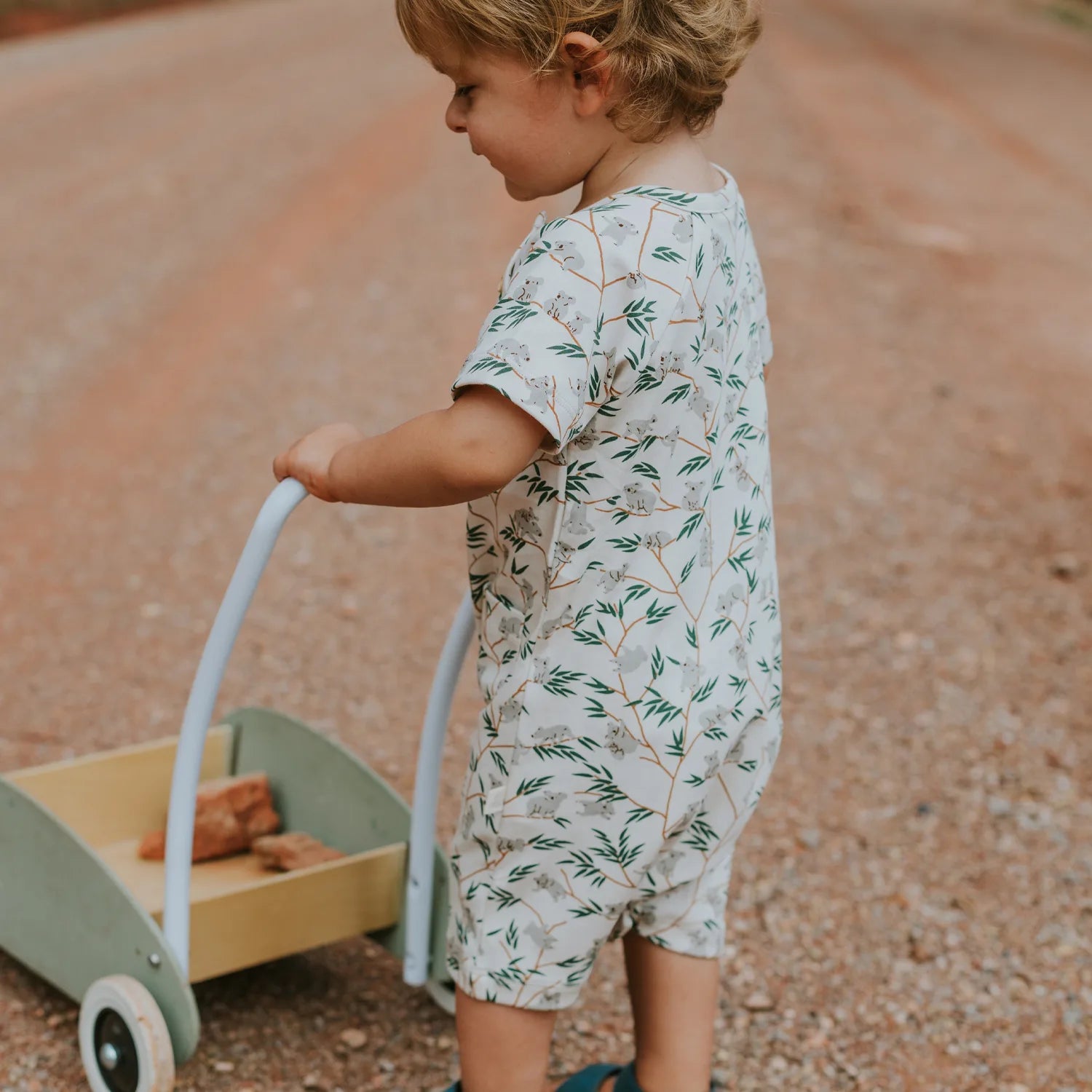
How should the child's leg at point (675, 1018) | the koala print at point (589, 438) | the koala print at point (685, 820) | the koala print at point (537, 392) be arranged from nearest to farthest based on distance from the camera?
the koala print at point (537, 392), the koala print at point (589, 438), the koala print at point (685, 820), the child's leg at point (675, 1018)

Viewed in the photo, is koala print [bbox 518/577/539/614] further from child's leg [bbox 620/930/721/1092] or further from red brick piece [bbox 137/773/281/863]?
red brick piece [bbox 137/773/281/863]

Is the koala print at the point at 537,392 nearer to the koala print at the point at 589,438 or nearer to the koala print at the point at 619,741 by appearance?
the koala print at the point at 589,438

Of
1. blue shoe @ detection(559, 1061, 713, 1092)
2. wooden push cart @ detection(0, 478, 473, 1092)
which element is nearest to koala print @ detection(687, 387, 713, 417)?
wooden push cart @ detection(0, 478, 473, 1092)

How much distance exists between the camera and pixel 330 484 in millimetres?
1513

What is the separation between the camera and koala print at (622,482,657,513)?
4.78 ft

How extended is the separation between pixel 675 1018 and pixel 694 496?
66 cm

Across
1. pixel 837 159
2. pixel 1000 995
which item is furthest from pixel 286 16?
pixel 1000 995

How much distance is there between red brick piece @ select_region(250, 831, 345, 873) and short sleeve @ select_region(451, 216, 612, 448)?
1044 millimetres

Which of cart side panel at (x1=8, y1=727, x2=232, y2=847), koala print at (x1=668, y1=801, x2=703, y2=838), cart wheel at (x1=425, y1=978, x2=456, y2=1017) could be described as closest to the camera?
koala print at (x1=668, y1=801, x2=703, y2=838)

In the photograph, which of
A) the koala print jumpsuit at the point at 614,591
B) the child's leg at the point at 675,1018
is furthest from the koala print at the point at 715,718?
the child's leg at the point at 675,1018

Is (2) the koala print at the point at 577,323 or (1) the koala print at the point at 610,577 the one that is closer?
(2) the koala print at the point at 577,323

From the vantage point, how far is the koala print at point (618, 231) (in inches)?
53.3

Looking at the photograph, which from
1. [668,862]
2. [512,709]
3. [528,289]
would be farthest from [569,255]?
[668,862]

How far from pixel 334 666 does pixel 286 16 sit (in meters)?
16.5
